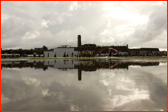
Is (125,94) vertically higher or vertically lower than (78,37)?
lower

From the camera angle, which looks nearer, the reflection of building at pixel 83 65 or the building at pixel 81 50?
the reflection of building at pixel 83 65

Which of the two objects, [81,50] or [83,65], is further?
[81,50]

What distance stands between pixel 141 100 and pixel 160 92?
1915 mm

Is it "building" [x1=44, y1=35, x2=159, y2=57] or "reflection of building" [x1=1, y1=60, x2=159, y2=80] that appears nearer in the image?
"reflection of building" [x1=1, y1=60, x2=159, y2=80]

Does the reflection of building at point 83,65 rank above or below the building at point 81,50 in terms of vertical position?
below

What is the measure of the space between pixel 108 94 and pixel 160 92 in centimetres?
311

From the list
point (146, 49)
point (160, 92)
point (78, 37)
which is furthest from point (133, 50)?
point (160, 92)

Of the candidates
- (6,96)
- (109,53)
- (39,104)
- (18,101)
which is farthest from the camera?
(109,53)

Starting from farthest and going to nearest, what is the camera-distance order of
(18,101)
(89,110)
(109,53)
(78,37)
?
1. (78,37)
2. (109,53)
3. (18,101)
4. (89,110)

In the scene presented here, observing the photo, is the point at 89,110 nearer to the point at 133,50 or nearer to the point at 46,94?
the point at 46,94

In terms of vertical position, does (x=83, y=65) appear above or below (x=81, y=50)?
below

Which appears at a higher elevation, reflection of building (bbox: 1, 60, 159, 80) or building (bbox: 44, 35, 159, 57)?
building (bbox: 44, 35, 159, 57)

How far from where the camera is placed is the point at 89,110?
540 centimetres

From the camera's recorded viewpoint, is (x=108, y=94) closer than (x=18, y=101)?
No
